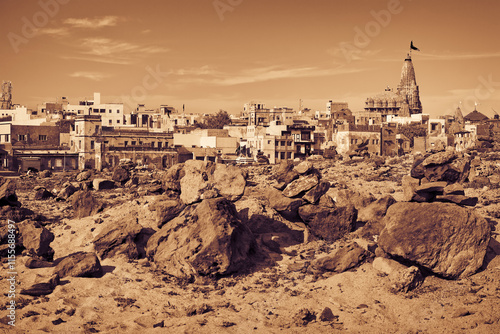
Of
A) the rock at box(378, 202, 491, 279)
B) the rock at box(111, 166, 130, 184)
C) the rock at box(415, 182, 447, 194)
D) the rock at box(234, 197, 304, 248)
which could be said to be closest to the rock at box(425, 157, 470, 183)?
the rock at box(415, 182, 447, 194)

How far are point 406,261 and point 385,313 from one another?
8.19ft

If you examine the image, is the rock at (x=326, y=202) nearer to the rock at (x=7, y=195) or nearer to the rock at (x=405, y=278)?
the rock at (x=405, y=278)

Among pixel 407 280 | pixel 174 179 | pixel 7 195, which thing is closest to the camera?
pixel 407 280

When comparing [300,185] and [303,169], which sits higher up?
[303,169]

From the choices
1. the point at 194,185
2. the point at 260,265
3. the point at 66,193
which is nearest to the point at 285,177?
the point at 194,185

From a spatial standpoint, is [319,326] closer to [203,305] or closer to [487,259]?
[203,305]

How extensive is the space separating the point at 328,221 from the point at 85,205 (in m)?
10.8

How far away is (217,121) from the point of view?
96000 millimetres

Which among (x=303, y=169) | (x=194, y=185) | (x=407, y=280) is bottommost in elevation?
(x=407, y=280)

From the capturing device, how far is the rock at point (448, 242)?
1642cm

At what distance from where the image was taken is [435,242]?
54.0 ft

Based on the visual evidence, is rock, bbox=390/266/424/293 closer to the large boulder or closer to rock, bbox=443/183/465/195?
rock, bbox=443/183/465/195

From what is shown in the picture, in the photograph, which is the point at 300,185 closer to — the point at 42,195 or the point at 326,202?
the point at 326,202

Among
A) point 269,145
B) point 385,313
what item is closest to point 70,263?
point 385,313
